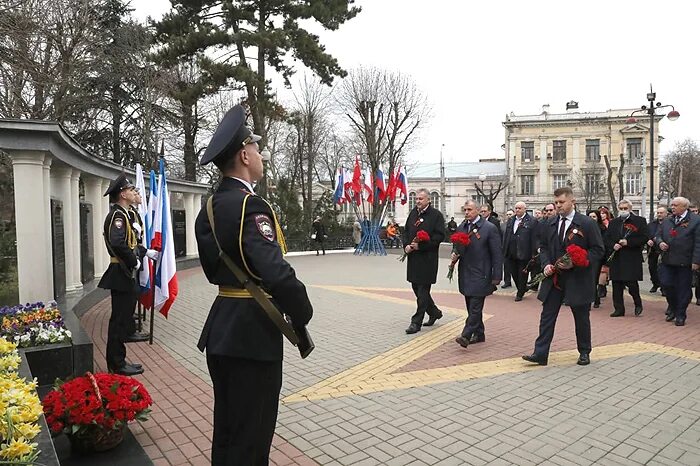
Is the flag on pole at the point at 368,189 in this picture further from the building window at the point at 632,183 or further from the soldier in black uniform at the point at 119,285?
the building window at the point at 632,183

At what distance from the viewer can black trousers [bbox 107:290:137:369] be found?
570 centimetres

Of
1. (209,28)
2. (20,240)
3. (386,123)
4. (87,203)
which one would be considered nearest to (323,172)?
(386,123)

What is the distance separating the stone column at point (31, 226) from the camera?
7.68 meters

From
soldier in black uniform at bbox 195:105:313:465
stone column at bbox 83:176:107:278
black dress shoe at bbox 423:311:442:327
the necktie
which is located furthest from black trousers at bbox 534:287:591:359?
stone column at bbox 83:176:107:278

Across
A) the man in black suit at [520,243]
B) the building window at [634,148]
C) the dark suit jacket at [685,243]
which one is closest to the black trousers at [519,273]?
the man in black suit at [520,243]

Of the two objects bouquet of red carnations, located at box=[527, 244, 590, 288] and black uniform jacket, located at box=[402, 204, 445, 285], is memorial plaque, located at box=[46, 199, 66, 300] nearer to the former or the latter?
black uniform jacket, located at box=[402, 204, 445, 285]

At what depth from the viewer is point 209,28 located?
20.0 m

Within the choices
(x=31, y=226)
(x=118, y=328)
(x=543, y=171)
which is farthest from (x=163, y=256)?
(x=543, y=171)

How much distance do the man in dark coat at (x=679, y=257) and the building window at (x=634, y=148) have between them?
62529mm

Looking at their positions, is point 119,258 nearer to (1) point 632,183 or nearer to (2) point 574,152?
Answer: (2) point 574,152

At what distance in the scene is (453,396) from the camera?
519 cm

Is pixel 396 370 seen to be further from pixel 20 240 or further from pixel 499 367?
pixel 20 240

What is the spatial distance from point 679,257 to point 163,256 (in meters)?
A: 8.31

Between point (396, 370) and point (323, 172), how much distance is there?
47386mm
